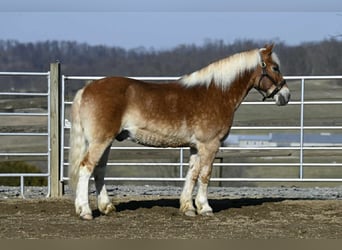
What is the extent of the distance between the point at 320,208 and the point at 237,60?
7.17ft

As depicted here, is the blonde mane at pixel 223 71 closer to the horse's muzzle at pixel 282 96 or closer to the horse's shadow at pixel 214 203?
the horse's muzzle at pixel 282 96

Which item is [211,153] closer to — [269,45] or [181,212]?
[181,212]

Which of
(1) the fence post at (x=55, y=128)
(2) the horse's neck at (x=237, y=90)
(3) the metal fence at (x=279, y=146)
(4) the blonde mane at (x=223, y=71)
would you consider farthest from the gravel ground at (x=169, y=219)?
(4) the blonde mane at (x=223, y=71)

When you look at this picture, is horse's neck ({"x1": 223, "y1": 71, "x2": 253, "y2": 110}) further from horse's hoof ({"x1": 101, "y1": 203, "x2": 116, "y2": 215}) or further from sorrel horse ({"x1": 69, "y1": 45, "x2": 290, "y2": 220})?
horse's hoof ({"x1": 101, "y1": 203, "x2": 116, "y2": 215})

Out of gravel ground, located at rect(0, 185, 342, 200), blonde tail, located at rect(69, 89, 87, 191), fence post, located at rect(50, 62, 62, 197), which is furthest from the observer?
gravel ground, located at rect(0, 185, 342, 200)

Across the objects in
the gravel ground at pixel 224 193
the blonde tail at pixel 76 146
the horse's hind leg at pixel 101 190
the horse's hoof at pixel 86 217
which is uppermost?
the blonde tail at pixel 76 146

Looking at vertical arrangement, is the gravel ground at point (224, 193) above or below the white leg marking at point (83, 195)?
below

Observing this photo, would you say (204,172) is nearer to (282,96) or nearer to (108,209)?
(108,209)

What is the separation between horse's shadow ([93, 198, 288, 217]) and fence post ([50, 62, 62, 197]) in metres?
1.37

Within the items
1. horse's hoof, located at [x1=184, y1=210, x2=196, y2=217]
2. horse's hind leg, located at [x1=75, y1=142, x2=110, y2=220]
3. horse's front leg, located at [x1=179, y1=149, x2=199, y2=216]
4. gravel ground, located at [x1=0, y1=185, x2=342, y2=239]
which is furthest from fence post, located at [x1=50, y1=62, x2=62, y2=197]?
horse's hoof, located at [x1=184, y1=210, x2=196, y2=217]

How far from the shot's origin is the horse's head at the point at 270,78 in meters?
9.10

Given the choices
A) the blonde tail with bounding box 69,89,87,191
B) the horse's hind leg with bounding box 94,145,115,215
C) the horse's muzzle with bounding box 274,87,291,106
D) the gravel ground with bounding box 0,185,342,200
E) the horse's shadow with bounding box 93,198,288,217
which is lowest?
the gravel ground with bounding box 0,185,342,200

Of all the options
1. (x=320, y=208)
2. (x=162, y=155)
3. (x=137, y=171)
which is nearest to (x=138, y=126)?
(x=320, y=208)

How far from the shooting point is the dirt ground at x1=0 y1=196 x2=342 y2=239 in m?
7.57
